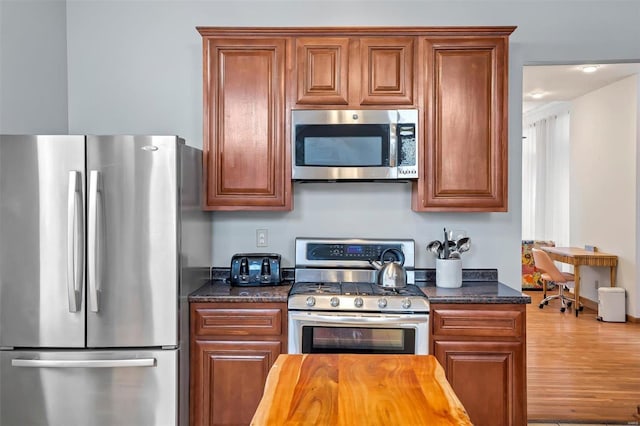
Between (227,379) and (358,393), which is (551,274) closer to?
(227,379)

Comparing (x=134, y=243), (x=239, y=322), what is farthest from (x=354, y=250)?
(x=134, y=243)

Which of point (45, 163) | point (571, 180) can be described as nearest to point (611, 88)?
point (571, 180)

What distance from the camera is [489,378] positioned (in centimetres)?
256

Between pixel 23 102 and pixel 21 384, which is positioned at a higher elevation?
pixel 23 102

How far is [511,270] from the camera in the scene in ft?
10.4

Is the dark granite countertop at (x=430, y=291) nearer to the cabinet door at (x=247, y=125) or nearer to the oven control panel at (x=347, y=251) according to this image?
the oven control panel at (x=347, y=251)

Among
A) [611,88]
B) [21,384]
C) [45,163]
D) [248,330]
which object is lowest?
[21,384]

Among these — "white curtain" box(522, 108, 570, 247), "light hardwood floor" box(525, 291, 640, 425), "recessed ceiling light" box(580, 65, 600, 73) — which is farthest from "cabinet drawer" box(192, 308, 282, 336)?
"white curtain" box(522, 108, 570, 247)

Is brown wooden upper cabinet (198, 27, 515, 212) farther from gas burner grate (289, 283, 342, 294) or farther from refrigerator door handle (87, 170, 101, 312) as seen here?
refrigerator door handle (87, 170, 101, 312)

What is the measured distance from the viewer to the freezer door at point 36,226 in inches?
94.3

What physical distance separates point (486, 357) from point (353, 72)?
1.77 meters

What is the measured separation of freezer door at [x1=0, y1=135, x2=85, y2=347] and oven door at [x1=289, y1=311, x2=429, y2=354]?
1138 millimetres

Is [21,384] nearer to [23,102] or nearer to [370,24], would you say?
[23,102]

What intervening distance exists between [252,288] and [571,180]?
6.08m
